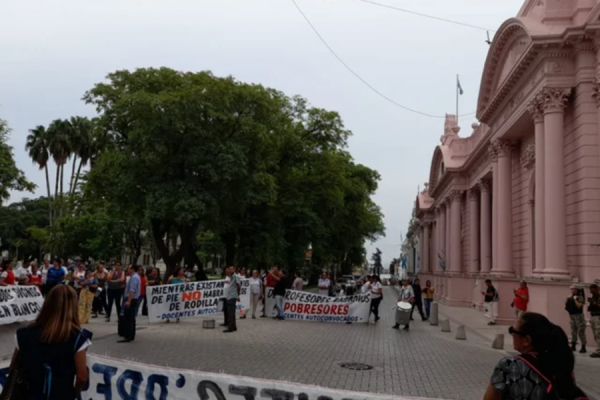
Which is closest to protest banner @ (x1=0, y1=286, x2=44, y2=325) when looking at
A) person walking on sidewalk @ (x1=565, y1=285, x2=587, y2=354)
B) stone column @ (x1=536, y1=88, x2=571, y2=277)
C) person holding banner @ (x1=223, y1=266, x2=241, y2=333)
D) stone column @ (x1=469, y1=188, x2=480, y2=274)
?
person holding banner @ (x1=223, y1=266, x2=241, y2=333)

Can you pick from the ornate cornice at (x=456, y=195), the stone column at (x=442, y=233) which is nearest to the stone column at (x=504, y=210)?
the ornate cornice at (x=456, y=195)

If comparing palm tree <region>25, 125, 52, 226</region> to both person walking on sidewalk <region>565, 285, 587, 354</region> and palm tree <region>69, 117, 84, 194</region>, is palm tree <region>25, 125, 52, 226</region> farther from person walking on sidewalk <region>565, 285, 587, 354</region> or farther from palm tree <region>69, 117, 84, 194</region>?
person walking on sidewalk <region>565, 285, 587, 354</region>

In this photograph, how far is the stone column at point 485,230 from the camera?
30297 millimetres

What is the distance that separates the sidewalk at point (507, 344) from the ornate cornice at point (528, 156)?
6.51m

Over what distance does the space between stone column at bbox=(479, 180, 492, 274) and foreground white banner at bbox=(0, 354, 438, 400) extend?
26.9 meters

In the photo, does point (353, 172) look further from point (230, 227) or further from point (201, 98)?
point (201, 98)

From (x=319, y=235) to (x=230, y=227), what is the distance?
7.12 metres

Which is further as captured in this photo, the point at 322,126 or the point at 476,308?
the point at 322,126

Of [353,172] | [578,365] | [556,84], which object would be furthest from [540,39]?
[353,172]

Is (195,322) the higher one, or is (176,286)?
(176,286)

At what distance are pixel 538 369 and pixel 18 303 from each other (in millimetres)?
15082

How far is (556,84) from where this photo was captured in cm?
1759

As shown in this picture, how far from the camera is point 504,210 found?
24.4 meters

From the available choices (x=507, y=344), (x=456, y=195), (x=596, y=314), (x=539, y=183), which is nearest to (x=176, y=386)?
(x=596, y=314)
